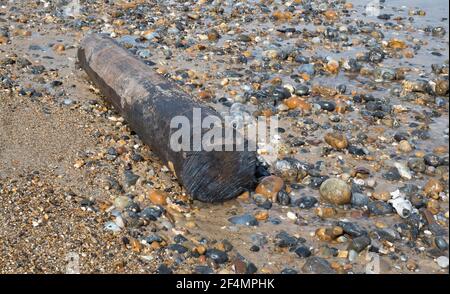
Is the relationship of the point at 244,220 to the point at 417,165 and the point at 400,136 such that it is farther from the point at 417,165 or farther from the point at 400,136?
the point at 400,136

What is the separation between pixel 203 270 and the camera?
13.8 ft

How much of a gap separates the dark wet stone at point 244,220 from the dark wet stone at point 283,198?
37 cm

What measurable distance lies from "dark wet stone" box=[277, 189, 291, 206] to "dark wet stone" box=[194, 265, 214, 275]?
1.12 meters

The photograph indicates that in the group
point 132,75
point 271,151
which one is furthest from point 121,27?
point 271,151

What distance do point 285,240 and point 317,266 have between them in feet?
1.30

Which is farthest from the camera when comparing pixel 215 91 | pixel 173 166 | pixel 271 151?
pixel 215 91

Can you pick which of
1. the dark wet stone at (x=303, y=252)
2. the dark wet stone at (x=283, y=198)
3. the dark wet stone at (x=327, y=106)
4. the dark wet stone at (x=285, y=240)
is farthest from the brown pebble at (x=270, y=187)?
the dark wet stone at (x=327, y=106)

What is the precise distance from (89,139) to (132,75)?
0.83 metres

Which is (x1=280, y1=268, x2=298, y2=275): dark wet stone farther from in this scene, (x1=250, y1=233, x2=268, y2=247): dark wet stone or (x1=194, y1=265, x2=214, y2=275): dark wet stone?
(x1=194, y1=265, x2=214, y2=275): dark wet stone

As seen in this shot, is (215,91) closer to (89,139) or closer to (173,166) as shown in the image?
(89,139)

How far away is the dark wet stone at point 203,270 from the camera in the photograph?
13.7 feet

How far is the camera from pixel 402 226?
187 inches

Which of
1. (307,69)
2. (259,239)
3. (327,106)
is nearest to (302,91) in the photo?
(327,106)

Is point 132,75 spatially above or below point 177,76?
above
